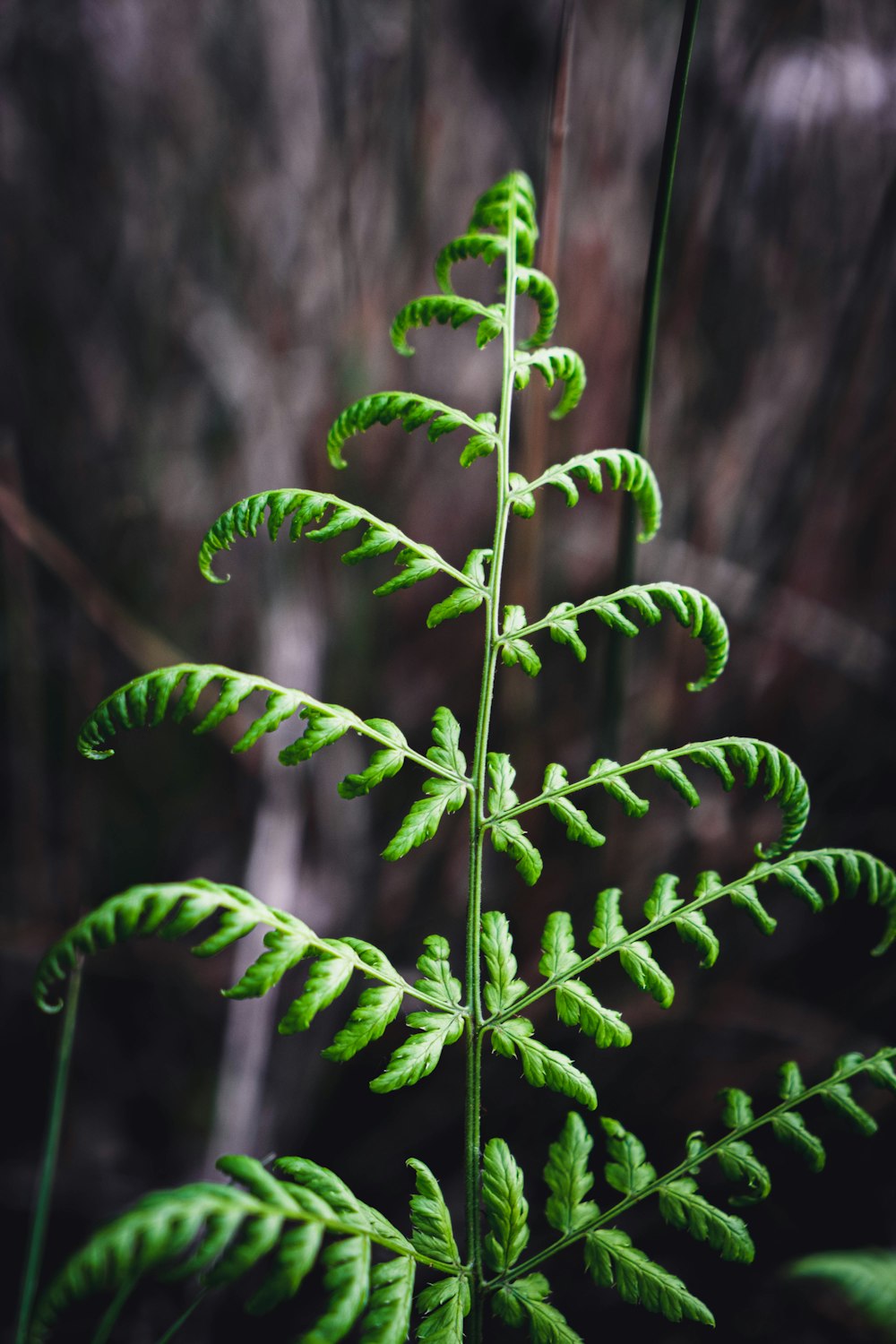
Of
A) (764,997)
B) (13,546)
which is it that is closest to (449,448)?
(13,546)

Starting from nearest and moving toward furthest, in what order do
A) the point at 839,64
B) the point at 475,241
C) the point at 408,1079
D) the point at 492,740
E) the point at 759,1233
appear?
the point at 408,1079
the point at 475,241
the point at 759,1233
the point at 839,64
the point at 492,740

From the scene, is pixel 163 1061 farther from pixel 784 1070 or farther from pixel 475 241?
pixel 475 241

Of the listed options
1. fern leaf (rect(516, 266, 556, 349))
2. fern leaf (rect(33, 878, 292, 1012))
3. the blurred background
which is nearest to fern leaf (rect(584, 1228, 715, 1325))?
fern leaf (rect(33, 878, 292, 1012))

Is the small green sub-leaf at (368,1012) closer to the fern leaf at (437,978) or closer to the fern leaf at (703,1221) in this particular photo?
the fern leaf at (437,978)

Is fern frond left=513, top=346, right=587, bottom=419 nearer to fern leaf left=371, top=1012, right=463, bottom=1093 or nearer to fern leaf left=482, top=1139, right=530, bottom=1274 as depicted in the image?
fern leaf left=371, top=1012, right=463, bottom=1093

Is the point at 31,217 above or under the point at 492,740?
above

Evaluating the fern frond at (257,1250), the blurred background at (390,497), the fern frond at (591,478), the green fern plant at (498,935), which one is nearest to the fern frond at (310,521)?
the green fern plant at (498,935)

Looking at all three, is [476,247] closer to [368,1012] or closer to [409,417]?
[409,417]

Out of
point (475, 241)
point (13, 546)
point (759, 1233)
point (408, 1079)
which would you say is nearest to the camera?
point (408, 1079)
